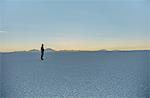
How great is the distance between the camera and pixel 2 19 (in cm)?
313

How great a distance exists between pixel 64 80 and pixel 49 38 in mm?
493

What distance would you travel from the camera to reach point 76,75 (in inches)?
138

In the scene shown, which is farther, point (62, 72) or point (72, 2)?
point (62, 72)

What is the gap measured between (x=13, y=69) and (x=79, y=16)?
810 mm

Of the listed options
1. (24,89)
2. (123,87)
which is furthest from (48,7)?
(123,87)

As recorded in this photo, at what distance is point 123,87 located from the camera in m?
3.34

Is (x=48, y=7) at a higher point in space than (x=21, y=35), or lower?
higher

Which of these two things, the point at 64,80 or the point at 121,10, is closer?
the point at 121,10

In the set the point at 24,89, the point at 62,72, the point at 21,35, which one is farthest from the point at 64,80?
the point at 21,35

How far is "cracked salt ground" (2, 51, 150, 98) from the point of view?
3178mm

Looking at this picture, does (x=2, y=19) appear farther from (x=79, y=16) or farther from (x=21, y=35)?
(x=79, y=16)

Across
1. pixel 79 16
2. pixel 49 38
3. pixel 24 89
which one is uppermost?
pixel 79 16

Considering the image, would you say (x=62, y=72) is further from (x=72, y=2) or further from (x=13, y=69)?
(x=72, y=2)

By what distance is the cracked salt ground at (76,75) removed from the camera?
10.4 ft
